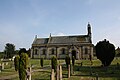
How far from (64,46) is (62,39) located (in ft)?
12.0

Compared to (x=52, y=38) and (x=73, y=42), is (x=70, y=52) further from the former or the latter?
(x=52, y=38)

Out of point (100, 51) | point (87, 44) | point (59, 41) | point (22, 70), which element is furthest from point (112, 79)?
point (59, 41)

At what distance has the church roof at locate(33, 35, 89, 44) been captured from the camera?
7343 cm

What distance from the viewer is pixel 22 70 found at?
20.4 metres

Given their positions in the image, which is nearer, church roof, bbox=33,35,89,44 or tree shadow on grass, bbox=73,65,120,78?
tree shadow on grass, bbox=73,65,120,78

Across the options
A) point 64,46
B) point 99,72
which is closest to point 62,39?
point 64,46

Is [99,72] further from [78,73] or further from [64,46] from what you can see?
[64,46]

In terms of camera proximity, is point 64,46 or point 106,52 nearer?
point 106,52

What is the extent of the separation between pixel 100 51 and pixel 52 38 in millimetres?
40790

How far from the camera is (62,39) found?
77125 millimetres

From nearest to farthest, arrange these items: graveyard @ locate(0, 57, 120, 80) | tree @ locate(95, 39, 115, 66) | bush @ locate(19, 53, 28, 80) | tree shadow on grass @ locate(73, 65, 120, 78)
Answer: bush @ locate(19, 53, 28, 80), graveyard @ locate(0, 57, 120, 80), tree shadow on grass @ locate(73, 65, 120, 78), tree @ locate(95, 39, 115, 66)

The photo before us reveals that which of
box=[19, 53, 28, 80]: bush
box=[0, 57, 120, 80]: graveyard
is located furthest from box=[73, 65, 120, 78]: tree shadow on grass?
box=[19, 53, 28, 80]: bush

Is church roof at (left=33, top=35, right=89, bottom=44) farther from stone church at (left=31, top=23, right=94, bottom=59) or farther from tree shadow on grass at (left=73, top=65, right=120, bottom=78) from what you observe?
tree shadow on grass at (left=73, top=65, right=120, bottom=78)

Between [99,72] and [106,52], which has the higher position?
[106,52]
